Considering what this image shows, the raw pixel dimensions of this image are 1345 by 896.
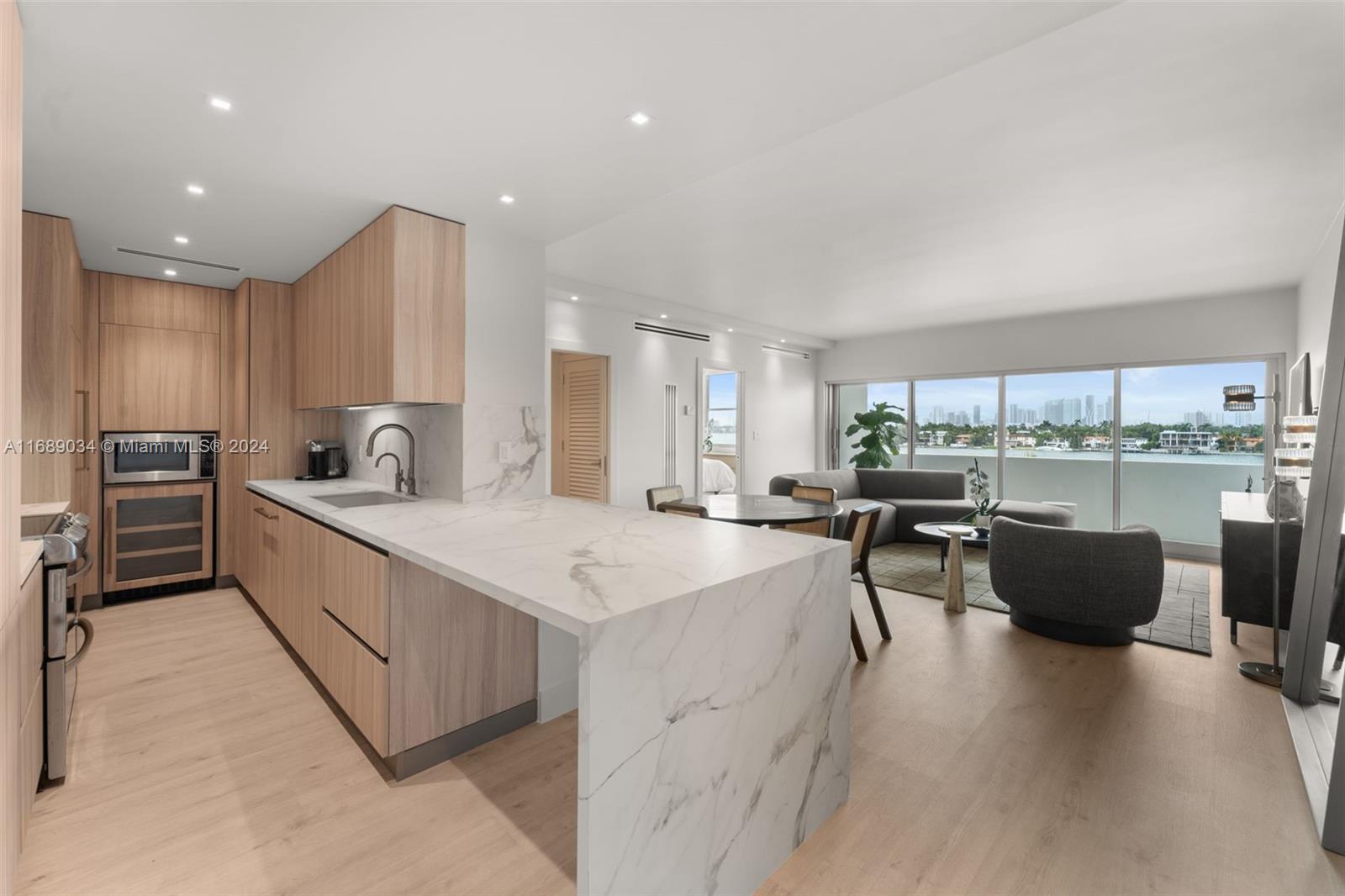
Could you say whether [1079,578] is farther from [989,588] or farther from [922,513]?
[922,513]

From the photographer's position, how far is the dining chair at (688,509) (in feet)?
11.6

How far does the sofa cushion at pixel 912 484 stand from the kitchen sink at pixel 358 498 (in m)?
5.67

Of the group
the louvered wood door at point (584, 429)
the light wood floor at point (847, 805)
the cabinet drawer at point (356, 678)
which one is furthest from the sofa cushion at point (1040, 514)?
the cabinet drawer at point (356, 678)

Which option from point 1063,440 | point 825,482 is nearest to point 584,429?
point 825,482

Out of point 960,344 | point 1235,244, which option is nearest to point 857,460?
point 960,344

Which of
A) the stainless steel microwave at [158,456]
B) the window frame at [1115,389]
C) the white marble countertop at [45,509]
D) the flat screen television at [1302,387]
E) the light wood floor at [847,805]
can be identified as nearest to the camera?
the light wood floor at [847,805]

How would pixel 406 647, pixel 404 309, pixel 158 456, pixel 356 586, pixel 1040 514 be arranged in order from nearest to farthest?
1. pixel 406 647
2. pixel 356 586
3. pixel 404 309
4. pixel 158 456
5. pixel 1040 514

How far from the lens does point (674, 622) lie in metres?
1.39

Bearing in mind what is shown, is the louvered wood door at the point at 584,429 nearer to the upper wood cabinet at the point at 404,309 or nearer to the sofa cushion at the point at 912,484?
the upper wood cabinet at the point at 404,309

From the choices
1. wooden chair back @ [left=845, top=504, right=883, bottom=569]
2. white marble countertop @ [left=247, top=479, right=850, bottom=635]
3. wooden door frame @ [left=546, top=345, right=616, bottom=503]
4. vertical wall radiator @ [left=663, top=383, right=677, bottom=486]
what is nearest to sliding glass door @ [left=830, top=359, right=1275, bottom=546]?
vertical wall radiator @ [left=663, top=383, right=677, bottom=486]

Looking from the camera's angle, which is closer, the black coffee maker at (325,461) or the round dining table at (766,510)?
the round dining table at (766,510)

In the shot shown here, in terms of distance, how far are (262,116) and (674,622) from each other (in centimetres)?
211

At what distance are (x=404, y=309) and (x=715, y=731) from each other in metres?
2.25

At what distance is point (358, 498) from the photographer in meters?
3.38
